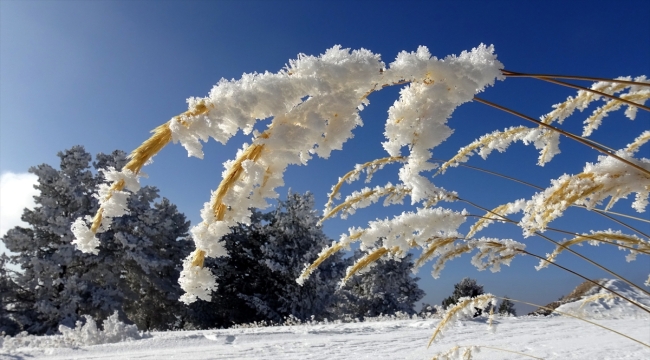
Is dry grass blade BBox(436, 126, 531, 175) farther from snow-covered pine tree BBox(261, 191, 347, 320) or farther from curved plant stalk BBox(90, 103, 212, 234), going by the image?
snow-covered pine tree BBox(261, 191, 347, 320)

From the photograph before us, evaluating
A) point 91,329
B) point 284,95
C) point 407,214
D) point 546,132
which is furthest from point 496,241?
point 91,329

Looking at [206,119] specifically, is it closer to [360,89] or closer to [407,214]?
[360,89]

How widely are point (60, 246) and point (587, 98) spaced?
1506cm

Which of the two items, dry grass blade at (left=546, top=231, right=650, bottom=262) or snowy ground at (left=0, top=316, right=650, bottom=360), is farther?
snowy ground at (left=0, top=316, right=650, bottom=360)

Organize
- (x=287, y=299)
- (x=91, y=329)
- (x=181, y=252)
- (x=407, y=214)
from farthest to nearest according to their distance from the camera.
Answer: (x=181, y=252)
(x=287, y=299)
(x=91, y=329)
(x=407, y=214)

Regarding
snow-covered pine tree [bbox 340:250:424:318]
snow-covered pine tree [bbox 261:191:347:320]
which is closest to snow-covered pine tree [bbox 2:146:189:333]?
snow-covered pine tree [bbox 261:191:347:320]

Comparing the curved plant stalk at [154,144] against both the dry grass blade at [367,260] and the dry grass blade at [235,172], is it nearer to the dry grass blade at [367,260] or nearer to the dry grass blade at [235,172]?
the dry grass blade at [235,172]

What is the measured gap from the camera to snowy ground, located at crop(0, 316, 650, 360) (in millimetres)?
3000

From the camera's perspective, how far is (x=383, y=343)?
11.4ft

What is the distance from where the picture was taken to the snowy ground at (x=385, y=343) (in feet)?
9.84

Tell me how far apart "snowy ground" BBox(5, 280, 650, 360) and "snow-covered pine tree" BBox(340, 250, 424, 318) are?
12034 mm

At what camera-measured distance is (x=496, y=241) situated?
58.9 inches

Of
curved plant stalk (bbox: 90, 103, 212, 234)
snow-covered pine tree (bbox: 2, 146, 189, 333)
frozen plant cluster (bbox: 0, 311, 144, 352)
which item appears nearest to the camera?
curved plant stalk (bbox: 90, 103, 212, 234)

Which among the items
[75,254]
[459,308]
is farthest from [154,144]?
[75,254]
